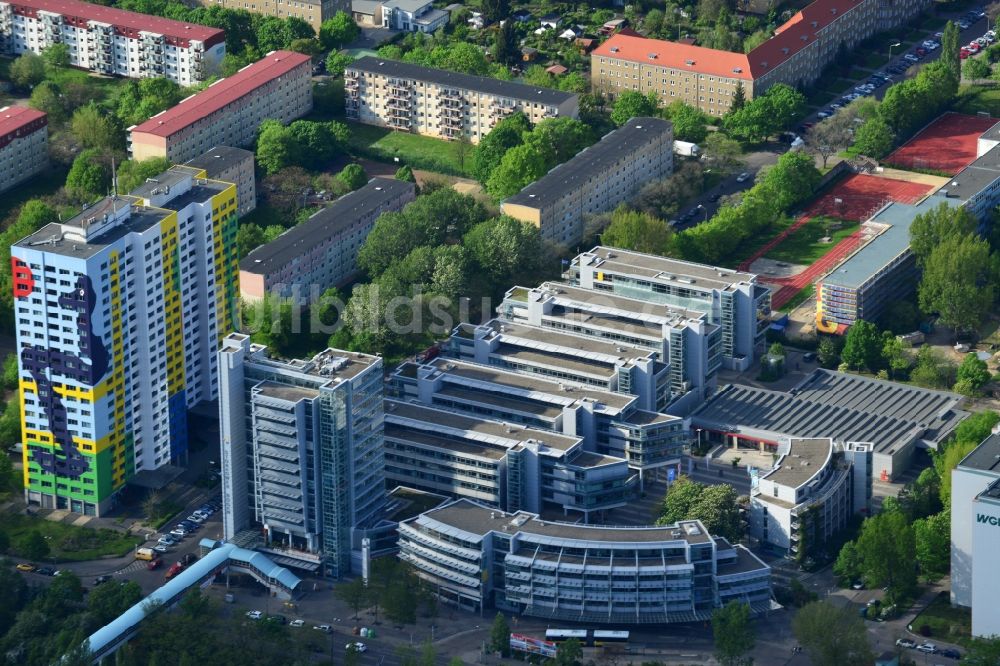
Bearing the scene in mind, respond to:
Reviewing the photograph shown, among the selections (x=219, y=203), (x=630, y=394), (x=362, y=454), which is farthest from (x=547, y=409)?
(x=219, y=203)

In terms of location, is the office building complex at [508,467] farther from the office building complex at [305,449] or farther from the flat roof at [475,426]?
the office building complex at [305,449]

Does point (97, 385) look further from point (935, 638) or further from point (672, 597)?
point (935, 638)

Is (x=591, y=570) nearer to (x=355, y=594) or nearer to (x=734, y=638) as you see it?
(x=734, y=638)

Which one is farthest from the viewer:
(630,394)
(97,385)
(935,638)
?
(630,394)

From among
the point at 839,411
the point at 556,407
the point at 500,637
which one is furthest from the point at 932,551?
the point at 556,407

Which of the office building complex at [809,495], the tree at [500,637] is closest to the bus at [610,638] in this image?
the tree at [500,637]

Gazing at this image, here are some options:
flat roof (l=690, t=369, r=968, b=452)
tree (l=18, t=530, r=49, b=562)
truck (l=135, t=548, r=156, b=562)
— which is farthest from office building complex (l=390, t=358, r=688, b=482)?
tree (l=18, t=530, r=49, b=562)
